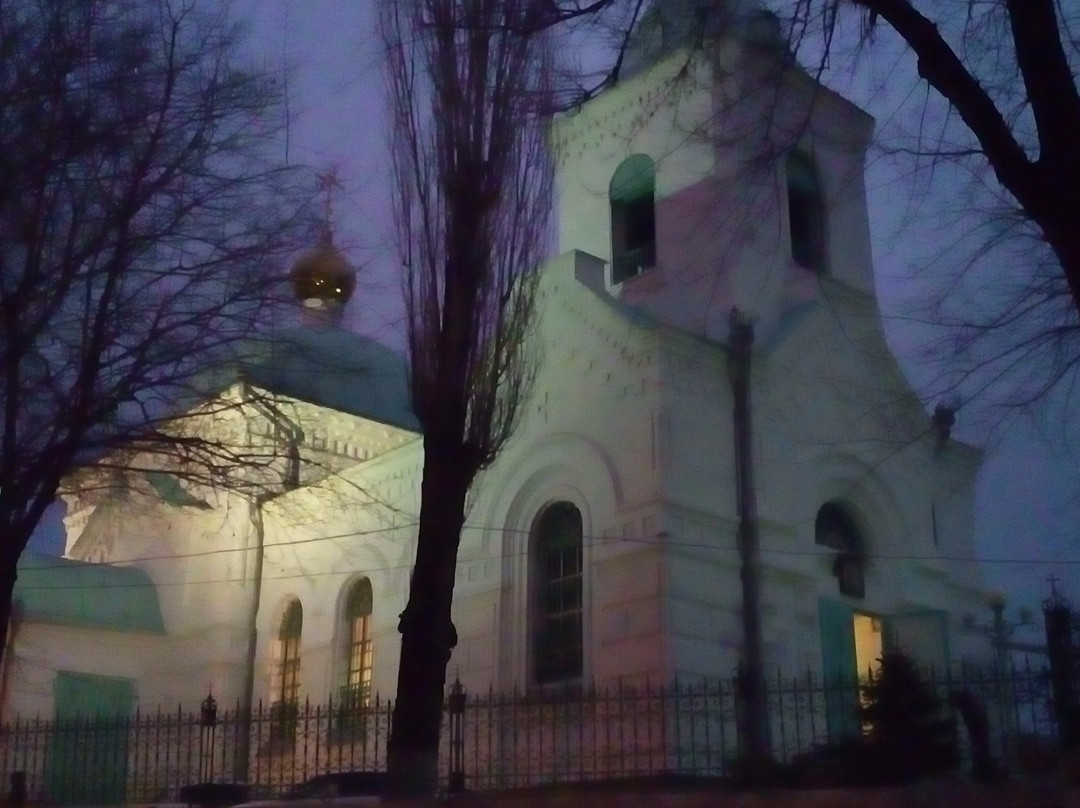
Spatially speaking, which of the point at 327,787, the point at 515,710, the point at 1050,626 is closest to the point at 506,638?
the point at 515,710

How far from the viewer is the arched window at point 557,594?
16.4m

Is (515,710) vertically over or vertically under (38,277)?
under

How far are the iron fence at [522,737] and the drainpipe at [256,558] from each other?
88 millimetres

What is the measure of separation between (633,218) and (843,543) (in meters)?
5.47

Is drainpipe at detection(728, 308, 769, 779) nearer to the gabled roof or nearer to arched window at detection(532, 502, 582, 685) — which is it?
arched window at detection(532, 502, 582, 685)

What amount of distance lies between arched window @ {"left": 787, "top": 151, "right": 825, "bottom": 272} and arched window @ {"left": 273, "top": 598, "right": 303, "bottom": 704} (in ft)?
30.3

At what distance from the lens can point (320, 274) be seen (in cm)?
1298

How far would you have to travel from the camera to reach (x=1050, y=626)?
38.1ft

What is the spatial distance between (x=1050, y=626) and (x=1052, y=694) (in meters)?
0.64

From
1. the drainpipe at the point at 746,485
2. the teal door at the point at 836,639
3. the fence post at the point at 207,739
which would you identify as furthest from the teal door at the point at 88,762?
the teal door at the point at 836,639

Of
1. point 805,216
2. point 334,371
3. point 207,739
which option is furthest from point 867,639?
point 334,371

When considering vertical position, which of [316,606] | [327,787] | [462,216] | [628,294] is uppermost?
[628,294]

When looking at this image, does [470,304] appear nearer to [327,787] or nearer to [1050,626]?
[327,787]

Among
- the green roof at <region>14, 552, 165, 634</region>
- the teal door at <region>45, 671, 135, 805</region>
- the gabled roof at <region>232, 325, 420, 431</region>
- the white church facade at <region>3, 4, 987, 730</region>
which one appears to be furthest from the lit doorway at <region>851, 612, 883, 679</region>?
the green roof at <region>14, 552, 165, 634</region>
